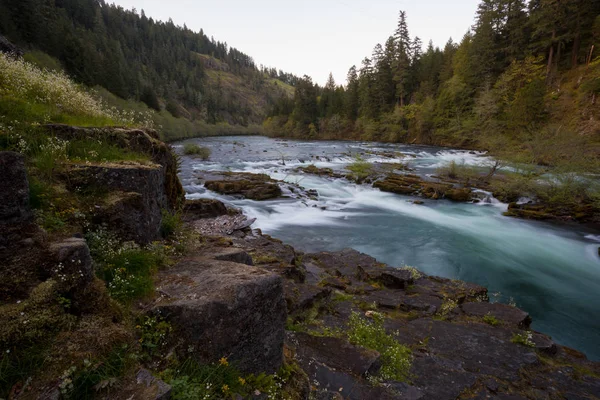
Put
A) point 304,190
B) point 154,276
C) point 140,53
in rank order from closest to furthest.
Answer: point 154,276 → point 304,190 → point 140,53

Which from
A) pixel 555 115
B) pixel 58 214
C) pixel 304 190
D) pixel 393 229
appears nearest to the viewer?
pixel 58 214

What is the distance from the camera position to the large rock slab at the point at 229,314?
3.19m

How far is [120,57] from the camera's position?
3413 inches

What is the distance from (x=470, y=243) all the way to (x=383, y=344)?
1150 centimetres

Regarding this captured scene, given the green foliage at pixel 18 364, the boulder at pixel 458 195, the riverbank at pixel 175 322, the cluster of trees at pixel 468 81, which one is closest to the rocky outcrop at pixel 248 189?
the riverbank at pixel 175 322

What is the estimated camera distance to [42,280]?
111 inches

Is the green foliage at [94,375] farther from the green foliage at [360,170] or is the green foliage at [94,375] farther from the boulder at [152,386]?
the green foliage at [360,170]

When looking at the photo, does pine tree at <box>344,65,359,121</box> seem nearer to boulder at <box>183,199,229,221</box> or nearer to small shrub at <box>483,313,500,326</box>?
boulder at <box>183,199,229,221</box>

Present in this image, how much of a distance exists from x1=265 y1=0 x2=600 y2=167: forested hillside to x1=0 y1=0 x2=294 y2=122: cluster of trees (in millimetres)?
47513

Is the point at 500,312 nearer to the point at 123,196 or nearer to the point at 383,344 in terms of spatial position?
the point at 383,344

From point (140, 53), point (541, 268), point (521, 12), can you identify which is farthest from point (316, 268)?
point (140, 53)

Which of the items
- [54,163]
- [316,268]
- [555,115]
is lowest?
[316,268]

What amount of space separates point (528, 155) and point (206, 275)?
25.6m

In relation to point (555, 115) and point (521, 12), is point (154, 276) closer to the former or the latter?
point (555, 115)
